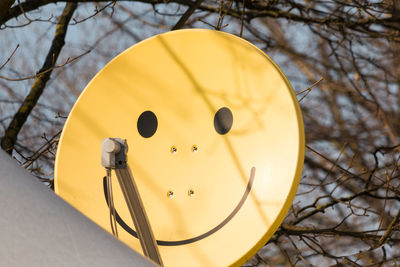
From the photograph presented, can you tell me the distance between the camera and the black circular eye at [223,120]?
2035mm

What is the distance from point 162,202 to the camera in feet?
6.93

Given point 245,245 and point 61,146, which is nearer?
point 245,245

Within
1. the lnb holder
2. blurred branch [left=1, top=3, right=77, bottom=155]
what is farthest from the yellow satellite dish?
blurred branch [left=1, top=3, right=77, bottom=155]

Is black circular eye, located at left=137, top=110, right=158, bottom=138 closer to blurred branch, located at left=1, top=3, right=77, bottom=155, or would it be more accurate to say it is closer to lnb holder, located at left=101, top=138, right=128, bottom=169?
lnb holder, located at left=101, top=138, right=128, bottom=169

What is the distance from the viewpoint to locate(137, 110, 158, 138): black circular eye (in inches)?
86.5

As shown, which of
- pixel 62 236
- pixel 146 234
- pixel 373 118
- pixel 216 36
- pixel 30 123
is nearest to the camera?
pixel 62 236

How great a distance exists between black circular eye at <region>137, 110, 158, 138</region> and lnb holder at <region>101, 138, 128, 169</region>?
44cm

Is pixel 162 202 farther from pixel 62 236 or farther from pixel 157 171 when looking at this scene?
pixel 62 236

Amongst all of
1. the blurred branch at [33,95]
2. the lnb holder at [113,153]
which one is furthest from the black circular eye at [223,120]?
the blurred branch at [33,95]

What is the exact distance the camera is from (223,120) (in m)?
2.05

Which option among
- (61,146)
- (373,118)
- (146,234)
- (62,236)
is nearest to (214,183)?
(146,234)

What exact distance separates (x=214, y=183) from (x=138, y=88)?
514 millimetres

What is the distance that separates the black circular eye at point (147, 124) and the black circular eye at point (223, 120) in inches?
10.3

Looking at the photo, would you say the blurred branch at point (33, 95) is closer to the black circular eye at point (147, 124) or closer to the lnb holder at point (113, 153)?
the black circular eye at point (147, 124)
